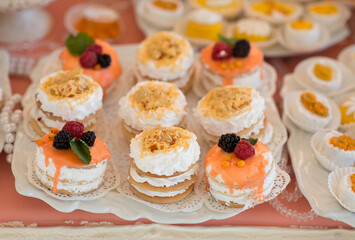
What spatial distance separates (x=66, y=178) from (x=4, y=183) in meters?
0.49

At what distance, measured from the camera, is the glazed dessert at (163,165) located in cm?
254

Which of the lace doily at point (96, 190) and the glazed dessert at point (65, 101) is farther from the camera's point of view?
the glazed dessert at point (65, 101)

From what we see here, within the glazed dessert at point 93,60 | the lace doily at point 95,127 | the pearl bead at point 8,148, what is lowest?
the lace doily at point 95,127

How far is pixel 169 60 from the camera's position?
3322 millimetres

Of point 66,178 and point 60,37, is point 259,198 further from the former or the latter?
point 60,37

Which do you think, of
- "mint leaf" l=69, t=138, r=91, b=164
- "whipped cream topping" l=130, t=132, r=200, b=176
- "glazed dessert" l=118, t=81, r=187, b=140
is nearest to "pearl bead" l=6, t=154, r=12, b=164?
"mint leaf" l=69, t=138, r=91, b=164

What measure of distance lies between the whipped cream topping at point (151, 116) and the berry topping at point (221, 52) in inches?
19.8

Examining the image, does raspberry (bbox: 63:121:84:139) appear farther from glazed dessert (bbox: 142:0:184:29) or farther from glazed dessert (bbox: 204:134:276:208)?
glazed dessert (bbox: 142:0:184:29)

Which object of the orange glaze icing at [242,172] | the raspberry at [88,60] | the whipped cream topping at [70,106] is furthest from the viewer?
the raspberry at [88,60]

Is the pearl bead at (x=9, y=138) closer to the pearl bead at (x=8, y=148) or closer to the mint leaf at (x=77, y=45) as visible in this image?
the pearl bead at (x=8, y=148)

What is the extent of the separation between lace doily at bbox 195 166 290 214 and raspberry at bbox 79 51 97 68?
1.17 metres

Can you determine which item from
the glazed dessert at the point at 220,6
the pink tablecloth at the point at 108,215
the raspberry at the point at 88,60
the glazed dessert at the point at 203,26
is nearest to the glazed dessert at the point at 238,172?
the pink tablecloth at the point at 108,215

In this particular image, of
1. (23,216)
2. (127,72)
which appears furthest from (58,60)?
(23,216)

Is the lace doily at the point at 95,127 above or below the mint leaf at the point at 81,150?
below
